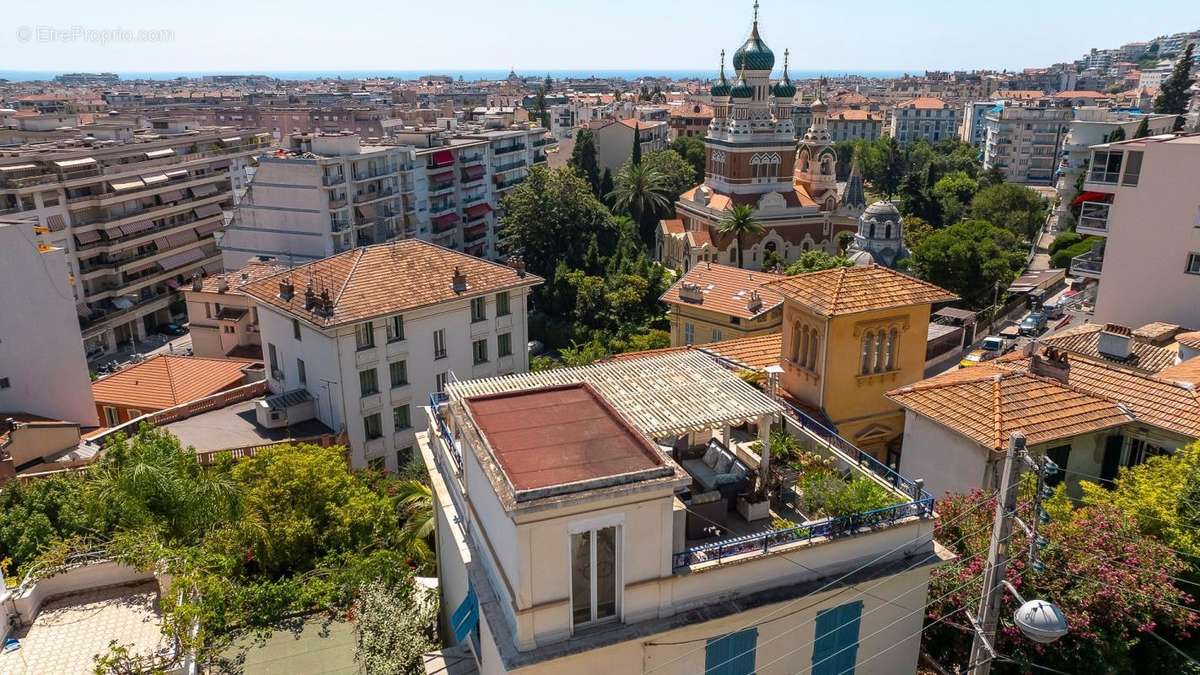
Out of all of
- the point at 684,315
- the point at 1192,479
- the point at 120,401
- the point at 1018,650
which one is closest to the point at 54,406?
the point at 120,401

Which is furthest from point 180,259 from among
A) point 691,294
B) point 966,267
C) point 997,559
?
→ point 997,559

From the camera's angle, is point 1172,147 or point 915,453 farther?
point 1172,147

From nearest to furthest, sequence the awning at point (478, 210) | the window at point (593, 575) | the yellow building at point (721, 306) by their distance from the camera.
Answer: the window at point (593, 575)
the yellow building at point (721, 306)
the awning at point (478, 210)

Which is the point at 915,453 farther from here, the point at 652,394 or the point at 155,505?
the point at 155,505

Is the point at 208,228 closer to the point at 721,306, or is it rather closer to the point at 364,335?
the point at 364,335

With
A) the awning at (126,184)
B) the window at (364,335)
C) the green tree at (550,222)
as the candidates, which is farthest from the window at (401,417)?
the awning at (126,184)

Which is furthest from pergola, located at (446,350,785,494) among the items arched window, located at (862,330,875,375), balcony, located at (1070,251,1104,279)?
balcony, located at (1070,251,1104,279)

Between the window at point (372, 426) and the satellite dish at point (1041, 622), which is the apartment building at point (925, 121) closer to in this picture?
the window at point (372, 426)
